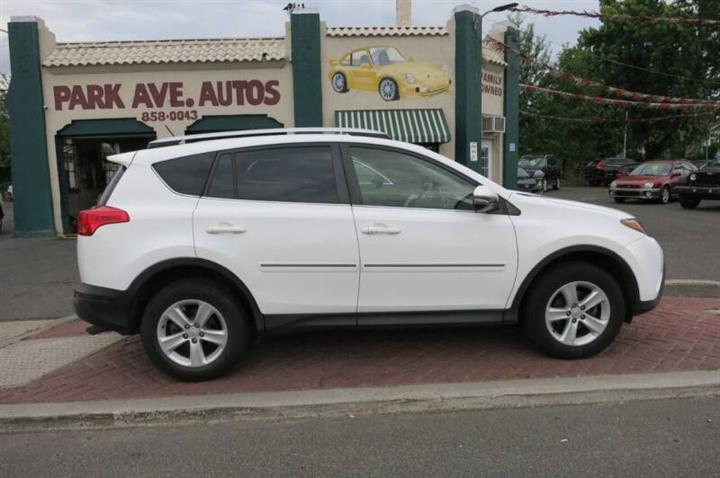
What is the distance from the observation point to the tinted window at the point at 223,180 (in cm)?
469

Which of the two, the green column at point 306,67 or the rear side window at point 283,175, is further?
the green column at point 306,67

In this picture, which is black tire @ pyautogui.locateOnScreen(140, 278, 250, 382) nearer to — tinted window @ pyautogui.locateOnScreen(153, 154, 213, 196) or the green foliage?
tinted window @ pyautogui.locateOnScreen(153, 154, 213, 196)

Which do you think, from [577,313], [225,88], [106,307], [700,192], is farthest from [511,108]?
[106,307]

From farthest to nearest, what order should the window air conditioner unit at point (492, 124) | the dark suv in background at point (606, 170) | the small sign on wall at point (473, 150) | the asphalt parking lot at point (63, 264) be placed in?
the dark suv in background at point (606, 170) → the window air conditioner unit at point (492, 124) → the small sign on wall at point (473, 150) → the asphalt parking lot at point (63, 264)

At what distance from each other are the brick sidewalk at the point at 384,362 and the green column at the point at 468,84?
10137 mm

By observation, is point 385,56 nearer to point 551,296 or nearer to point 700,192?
point 700,192

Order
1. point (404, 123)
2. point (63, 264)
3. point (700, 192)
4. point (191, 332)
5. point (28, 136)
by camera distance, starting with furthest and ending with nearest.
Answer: point (700, 192) < point (404, 123) < point (28, 136) < point (63, 264) < point (191, 332)

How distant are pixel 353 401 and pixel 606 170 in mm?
30817

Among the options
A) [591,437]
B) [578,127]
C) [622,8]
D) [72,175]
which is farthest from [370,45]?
[578,127]

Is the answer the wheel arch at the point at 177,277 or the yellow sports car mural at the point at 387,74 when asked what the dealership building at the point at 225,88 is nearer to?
the yellow sports car mural at the point at 387,74

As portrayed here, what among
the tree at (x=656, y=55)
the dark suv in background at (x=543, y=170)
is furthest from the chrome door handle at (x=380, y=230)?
the tree at (x=656, y=55)

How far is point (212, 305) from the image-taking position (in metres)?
4.60

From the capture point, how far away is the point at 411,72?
602 inches

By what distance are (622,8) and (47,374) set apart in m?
34.0
